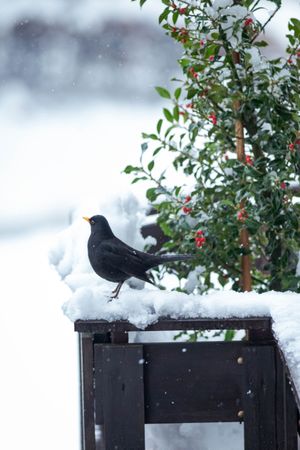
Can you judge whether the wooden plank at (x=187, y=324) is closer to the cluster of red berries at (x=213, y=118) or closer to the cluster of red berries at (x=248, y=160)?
the cluster of red berries at (x=248, y=160)

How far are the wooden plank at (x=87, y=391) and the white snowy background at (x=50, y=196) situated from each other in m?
0.71

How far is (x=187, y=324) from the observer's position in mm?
2287

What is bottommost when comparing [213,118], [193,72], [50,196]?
[213,118]

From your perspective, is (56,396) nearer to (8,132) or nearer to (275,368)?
(275,368)

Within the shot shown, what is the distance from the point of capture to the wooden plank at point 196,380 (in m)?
2.35

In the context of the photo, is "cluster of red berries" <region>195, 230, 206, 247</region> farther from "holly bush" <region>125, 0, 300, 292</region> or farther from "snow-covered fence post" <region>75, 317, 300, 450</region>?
"snow-covered fence post" <region>75, 317, 300, 450</region>

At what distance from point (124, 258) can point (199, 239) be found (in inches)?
21.5

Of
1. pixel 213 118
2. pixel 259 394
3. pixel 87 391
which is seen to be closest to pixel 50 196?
pixel 213 118

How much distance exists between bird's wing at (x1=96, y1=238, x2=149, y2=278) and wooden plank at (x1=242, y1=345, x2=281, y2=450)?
531mm

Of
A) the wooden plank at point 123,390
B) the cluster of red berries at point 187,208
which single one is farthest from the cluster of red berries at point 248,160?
the wooden plank at point 123,390

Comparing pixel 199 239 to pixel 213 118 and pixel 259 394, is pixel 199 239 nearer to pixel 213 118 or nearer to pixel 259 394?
pixel 213 118

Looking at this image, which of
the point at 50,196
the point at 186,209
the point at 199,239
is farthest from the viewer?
the point at 50,196

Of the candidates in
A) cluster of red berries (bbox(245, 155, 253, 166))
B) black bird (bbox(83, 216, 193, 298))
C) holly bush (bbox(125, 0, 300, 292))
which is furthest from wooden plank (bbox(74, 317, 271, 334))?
cluster of red berries (bbox(245, 155, 253, 166))

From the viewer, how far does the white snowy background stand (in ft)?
13.9
